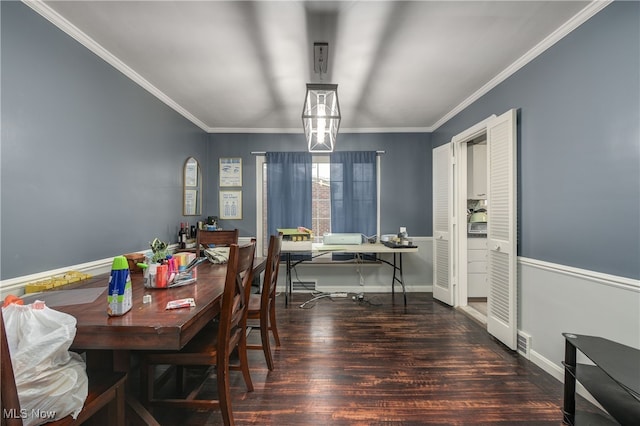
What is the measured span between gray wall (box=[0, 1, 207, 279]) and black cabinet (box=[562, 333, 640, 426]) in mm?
3086

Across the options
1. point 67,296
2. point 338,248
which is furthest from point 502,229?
point 67,296

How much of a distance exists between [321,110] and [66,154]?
6.33 feet

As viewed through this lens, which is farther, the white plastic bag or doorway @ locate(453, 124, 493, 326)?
doorway @ locate(453, 124, 493, 326)

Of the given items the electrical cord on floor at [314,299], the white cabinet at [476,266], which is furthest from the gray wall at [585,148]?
the electrical cord on floor at [314,299]

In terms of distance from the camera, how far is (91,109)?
2107 mm

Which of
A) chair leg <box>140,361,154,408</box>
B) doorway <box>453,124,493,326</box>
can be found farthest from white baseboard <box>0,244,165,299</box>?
doorway <box>453,124,493,326</box>

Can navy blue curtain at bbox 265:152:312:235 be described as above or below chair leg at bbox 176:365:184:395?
above

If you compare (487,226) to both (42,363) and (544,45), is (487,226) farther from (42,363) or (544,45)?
(42,363)

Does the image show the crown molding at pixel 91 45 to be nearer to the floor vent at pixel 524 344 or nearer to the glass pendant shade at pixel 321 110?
the glass pendant shade at pixel 321 110

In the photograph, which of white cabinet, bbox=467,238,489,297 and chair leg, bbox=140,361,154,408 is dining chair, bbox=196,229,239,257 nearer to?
chair leg, bbox=140,361,154,408

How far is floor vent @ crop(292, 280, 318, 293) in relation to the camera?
4.25 meters

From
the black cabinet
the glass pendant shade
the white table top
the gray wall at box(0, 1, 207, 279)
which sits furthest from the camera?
the white table top

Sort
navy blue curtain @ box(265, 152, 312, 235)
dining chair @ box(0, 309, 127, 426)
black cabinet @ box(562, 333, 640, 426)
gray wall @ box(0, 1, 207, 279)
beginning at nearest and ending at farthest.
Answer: dining chair @ box(0, 309, 127, 426), black cabinet @ box(562, 333, 640, 426), gray wall @ box(0, 1, 207, 279), navy blue curtain @ box(265, 152, 312, 235)

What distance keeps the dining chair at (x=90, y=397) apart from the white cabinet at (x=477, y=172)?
164 inches
